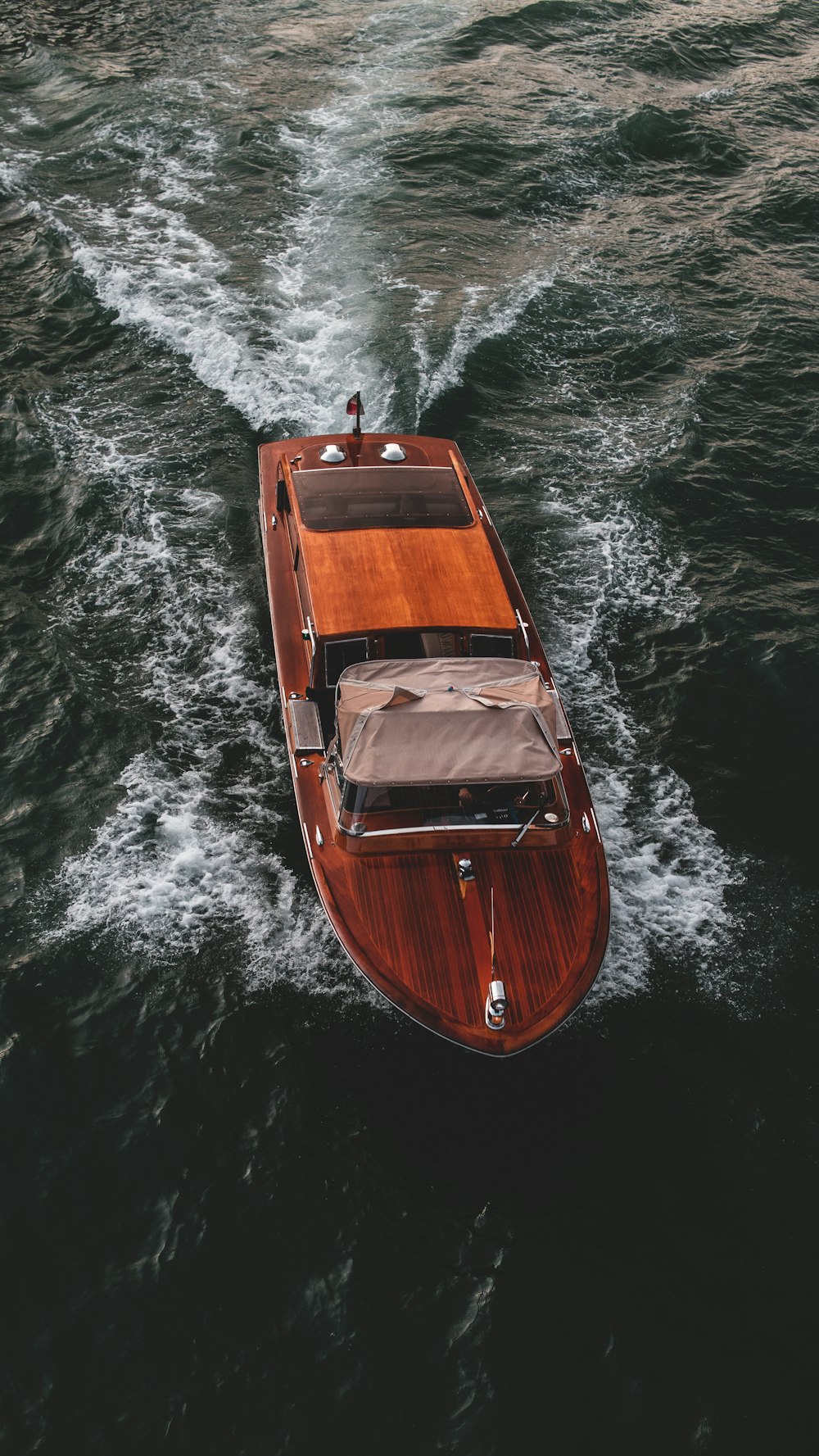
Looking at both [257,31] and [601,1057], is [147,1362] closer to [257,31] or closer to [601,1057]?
[601,1057]

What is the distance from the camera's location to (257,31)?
40.5 meters

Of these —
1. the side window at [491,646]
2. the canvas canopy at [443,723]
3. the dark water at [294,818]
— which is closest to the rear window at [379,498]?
the side window at [491,646]

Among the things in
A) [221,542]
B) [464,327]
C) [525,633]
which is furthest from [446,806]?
[464,327]

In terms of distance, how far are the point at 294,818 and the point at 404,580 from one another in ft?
14.0

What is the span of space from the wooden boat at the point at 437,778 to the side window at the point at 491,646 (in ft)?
0.10

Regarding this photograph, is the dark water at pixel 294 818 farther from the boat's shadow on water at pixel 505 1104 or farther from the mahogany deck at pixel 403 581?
the mahogany deck at pixel 403 581

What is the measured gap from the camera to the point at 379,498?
56.4ft

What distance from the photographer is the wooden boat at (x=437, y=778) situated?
12328mm

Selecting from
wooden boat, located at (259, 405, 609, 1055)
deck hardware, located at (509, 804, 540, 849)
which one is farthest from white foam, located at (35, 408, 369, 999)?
deck hardware, located at (509, 804, 540, 849)

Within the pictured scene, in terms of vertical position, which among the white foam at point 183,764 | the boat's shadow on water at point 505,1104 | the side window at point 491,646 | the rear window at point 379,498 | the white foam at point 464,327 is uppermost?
the rear window at point 379,498

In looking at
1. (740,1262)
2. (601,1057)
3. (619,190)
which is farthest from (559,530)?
(619,190)

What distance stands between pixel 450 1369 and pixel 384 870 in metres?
5.75

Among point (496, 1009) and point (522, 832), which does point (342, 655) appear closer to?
point (522, 832)

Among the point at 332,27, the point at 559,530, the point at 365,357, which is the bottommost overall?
the point at 559,530
